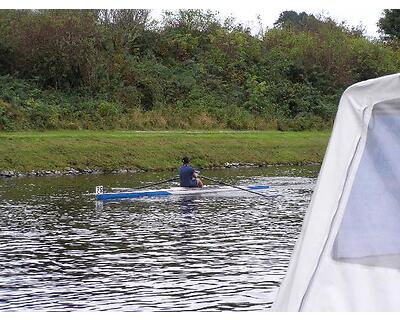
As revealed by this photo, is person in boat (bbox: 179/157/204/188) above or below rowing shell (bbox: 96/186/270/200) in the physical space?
above

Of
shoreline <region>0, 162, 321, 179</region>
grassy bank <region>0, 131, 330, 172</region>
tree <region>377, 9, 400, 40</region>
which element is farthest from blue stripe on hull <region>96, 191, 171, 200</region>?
tree <region>377, 9, 400, 40</region>

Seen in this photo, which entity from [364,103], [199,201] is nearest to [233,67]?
[199,201]

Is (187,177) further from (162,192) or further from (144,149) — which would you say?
(144,149)

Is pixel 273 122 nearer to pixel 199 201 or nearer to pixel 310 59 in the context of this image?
pixel 310 59

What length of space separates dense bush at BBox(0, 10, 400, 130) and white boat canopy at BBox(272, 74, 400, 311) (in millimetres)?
47289

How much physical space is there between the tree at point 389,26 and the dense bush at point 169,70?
3.31 meters

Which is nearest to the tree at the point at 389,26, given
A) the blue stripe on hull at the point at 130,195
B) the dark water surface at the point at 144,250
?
the dark water surface at the point at 144,250

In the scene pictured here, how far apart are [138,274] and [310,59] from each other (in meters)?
62.3

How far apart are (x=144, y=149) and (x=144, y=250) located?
104 feet

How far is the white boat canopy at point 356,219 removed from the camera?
643cm

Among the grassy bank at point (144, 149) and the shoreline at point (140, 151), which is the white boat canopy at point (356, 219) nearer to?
the shoreline at point (140, 151)

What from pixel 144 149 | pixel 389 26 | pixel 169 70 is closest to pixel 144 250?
pixel 144 149

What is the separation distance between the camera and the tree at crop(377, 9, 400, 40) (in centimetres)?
8738

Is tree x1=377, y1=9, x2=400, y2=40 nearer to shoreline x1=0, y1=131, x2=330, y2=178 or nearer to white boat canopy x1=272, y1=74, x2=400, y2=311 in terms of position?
A: shoreline x1=0, y1=131, x2=330, y2=178
